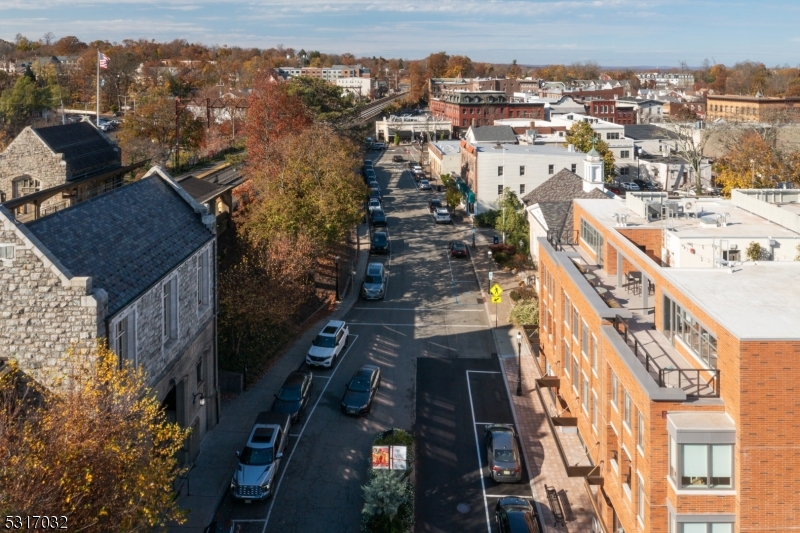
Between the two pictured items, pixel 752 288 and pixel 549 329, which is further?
pixel 549 329

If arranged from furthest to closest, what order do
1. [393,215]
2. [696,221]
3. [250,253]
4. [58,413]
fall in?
1. [393,215]
2. [250,253]
3. [696,221]
4. [58,413]

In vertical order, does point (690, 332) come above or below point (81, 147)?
below

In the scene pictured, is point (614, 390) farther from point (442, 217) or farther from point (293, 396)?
point (442, 217)

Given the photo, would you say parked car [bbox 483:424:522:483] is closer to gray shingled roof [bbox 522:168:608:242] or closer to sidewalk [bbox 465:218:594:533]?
sidewalk [bbox 465:218:594:533]

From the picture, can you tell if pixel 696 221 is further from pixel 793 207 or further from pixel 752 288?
pixel 752 288

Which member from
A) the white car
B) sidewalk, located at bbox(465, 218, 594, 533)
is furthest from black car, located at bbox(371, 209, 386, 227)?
sidewalk, located at bbox(465, 218, 594, 533)

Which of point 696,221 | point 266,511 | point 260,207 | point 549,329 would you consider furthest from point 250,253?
point 696,221

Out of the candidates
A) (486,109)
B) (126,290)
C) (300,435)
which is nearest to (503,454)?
(300,435)
